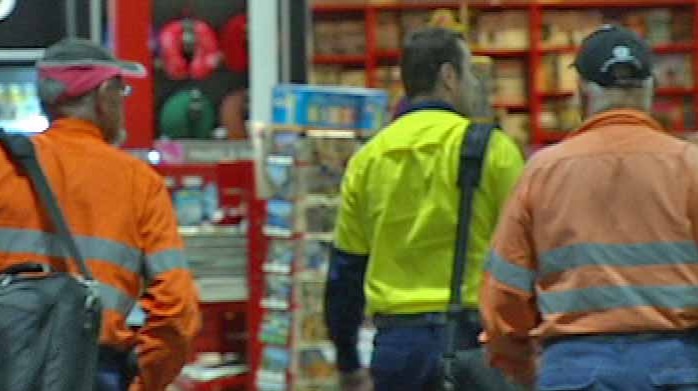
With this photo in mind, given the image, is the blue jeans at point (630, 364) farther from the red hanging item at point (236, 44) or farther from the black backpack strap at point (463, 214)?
the red hanging item at point (236, 44)

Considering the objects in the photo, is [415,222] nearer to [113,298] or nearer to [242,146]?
[113,298]

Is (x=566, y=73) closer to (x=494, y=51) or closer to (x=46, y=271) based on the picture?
(x=494, y=51)

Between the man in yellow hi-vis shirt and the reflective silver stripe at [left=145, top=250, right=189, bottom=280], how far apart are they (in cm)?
57

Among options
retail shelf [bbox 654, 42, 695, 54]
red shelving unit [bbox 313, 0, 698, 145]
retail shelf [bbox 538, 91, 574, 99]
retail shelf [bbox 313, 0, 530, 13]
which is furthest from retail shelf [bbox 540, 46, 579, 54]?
retail shelf [bbox 654, 42, 695, 54]

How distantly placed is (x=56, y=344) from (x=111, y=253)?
1.07ft

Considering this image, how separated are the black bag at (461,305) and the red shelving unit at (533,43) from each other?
629cm

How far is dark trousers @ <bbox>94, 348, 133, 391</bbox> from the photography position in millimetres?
3508

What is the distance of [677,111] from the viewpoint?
10.3 meters

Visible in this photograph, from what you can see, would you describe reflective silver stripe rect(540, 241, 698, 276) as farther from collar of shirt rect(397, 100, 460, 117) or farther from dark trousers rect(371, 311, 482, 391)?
collar of shirt rect(397, 100, 460, 117)

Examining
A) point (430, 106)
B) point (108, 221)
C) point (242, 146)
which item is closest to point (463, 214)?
point (430, 106)

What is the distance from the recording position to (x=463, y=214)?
3705mm

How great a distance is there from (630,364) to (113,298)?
115 cm

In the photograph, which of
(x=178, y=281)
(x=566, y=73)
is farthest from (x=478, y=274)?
(x=566, y=73)

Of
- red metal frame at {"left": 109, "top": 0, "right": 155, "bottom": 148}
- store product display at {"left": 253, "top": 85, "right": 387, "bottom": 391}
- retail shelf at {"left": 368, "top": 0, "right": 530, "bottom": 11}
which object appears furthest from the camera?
retail shelf at {"left": 368, "top": 0, "right": 530, "bottom": 11}
